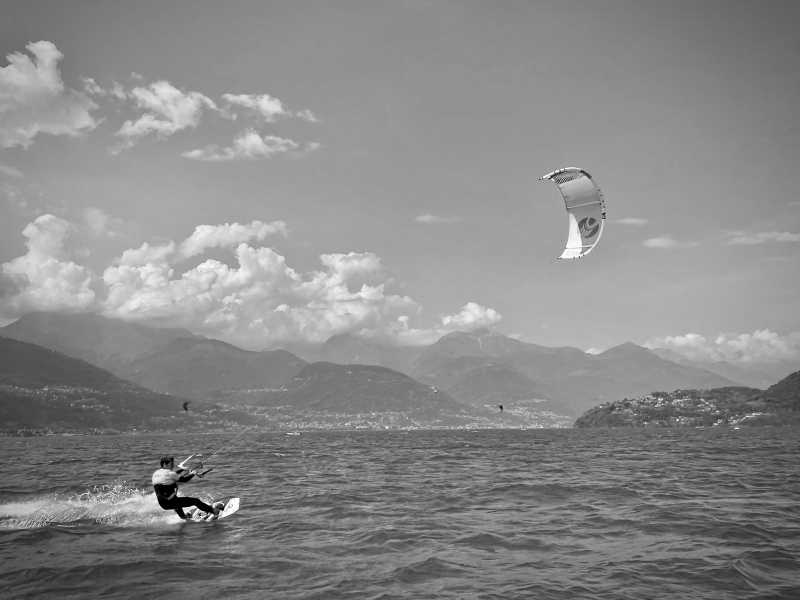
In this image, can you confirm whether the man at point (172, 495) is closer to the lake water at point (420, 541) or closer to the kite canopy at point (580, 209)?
the lake water at point (420, 541)

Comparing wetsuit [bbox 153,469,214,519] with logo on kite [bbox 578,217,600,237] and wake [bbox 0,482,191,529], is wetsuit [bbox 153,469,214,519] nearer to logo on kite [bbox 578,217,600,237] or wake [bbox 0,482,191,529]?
wake [bbox 0,482,191,529]

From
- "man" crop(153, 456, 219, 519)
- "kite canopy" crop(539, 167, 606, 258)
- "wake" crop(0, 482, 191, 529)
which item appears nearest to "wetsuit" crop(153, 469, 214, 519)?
"man" crop(153, 456, 219, 519)

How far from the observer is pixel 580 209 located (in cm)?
2500

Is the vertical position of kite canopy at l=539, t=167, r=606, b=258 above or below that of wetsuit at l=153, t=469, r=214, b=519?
above

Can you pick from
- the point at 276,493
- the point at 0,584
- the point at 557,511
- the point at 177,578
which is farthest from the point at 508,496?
the point at 0,584

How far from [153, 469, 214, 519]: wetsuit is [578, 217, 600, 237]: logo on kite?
19.8 meters

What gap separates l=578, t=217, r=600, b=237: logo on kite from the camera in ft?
80.4

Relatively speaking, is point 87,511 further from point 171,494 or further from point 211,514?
point 211,514

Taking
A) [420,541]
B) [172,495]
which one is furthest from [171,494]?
[420,541]

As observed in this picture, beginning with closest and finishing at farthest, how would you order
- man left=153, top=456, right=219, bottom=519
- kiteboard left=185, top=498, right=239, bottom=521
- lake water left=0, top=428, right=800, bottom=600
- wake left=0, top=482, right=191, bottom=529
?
lake water left=0, top=428, right=800, bottom=600
wake left=0, top=482, right=191, bottom=529
man left=153, top=456, right=219, bottom=519
kiteboard left=185, top=498, right=239, bottom=521

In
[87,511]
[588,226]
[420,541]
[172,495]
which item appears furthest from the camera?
[588,226]

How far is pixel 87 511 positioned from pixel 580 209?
83.2ft

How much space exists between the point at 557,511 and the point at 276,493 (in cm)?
1446

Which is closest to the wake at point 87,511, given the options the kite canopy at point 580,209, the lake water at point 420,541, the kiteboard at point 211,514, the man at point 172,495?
the lake water at point 420,541
